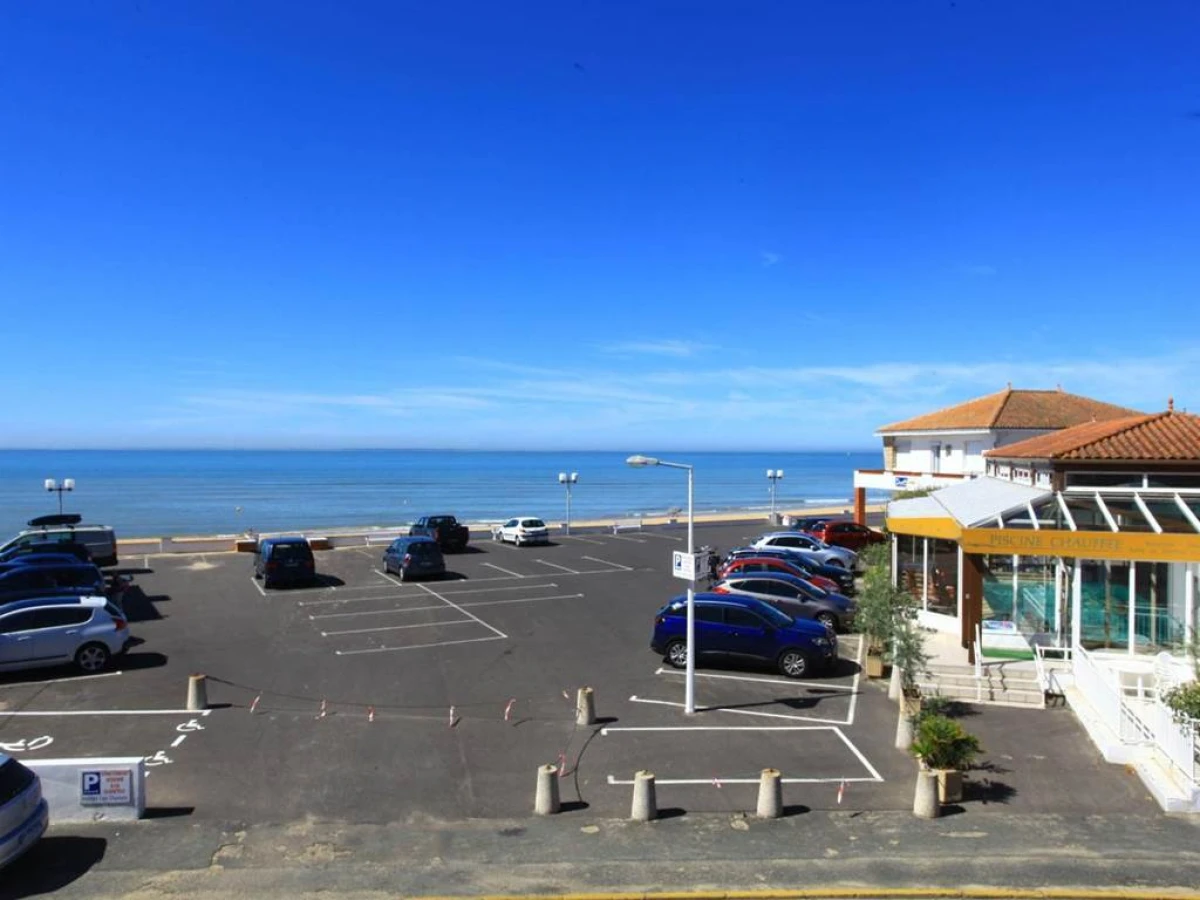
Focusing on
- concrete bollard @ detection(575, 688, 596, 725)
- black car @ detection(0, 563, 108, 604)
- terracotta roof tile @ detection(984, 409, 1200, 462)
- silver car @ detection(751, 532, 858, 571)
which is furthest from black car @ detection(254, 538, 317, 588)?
terracotta roof tile @ detection(984, 409, 1200, 462)

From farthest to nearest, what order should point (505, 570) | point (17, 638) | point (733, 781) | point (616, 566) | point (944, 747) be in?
point (616, 566), point (505, 570), point (17, 638), point (733, 781), point (944, 747)

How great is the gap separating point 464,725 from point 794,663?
7328 mm

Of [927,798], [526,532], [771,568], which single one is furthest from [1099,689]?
[526,532]

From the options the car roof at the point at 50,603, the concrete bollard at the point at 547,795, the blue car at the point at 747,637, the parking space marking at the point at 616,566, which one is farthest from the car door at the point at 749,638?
the parking space marking at the point at 616,566

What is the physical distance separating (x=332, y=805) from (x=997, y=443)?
33.0m

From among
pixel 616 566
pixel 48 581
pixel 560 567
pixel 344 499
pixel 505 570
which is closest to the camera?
pixel 48 581

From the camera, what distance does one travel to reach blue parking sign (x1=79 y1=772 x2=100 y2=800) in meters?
11.1

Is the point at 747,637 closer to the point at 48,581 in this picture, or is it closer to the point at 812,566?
the point at 812,566

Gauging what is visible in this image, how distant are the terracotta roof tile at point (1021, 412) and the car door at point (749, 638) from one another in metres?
22.5

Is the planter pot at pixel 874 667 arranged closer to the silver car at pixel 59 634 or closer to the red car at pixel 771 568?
the red car at pixel 771 568

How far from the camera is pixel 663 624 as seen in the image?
19.5 meters

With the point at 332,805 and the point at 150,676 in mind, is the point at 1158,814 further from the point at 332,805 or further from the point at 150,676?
the point at 150,676

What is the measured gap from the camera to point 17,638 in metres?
18.1

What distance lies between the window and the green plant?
260 inches
